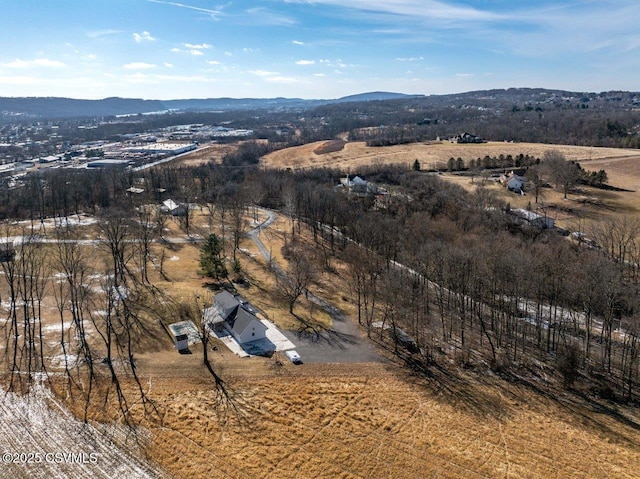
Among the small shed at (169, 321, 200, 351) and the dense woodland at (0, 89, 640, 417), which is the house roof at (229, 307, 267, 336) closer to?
the small shed at (169, 321, 200, 351)

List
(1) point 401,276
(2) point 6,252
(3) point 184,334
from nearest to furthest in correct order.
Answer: (3) point 184,334 → (1) point 401,276 → (2) point 6,252

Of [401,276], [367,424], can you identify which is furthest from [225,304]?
[401,276]

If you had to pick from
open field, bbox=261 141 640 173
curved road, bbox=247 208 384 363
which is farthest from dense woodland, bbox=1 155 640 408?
open field, bbox=261 141 640 173

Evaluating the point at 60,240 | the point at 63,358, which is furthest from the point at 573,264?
the point at 60,240

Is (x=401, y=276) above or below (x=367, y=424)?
above

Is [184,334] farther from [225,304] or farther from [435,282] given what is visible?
[435,282]

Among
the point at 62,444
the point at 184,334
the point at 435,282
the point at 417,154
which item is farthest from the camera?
the point at 417,154

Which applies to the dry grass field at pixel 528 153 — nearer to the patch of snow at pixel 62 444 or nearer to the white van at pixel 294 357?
the white van at pixel 294 357
